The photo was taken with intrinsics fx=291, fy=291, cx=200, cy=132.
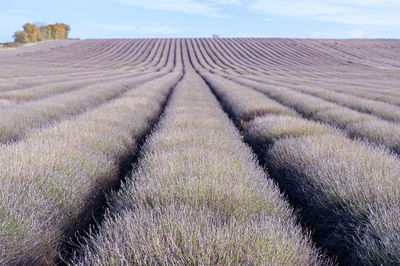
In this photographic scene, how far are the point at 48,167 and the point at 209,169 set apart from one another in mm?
1399

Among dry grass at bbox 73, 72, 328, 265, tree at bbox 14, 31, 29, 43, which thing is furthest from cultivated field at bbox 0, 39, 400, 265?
tree at bbox 14, 31, 29, 43

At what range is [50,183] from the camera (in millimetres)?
2318

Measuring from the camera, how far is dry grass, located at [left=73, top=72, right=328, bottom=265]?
1384 millimetres

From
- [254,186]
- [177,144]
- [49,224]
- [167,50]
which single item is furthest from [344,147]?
[167,50]

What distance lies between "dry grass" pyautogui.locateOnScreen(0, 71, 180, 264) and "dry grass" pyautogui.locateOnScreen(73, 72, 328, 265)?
0.97ft

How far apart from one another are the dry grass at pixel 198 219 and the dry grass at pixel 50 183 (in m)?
0.30

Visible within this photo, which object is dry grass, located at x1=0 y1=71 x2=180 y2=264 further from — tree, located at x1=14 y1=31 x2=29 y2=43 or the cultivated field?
tree, located at x1=14 y1=31 x2=29 y2=43

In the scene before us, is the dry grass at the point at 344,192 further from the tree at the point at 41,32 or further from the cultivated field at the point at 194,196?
the tree at the point at 41,32

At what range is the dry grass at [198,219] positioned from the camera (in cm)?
138

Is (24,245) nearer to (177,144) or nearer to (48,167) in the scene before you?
(48,167)

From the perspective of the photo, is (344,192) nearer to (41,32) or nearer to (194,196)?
(194,196)

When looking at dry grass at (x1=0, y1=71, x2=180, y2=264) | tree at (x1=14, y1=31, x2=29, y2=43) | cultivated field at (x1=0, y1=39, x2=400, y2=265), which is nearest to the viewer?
cultivated field at (x1=0, y1=39, x2=400, y2=265)

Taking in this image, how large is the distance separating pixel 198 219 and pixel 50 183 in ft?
4.44

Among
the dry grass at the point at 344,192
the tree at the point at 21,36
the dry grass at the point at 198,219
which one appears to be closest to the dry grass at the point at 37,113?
the dry grass at the point at 198,219
